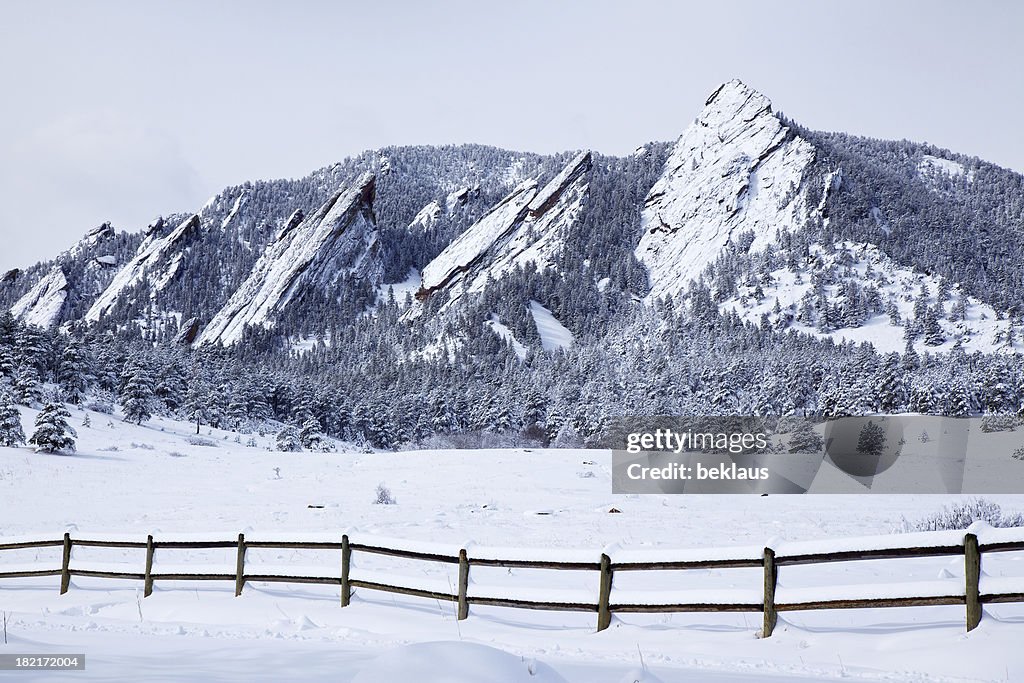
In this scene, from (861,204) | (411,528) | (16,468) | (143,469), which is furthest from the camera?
(861,204)

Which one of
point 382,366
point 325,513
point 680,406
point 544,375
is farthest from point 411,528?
point 382,366

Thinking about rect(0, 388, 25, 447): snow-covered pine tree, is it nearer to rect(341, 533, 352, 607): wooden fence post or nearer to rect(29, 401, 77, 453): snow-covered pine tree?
rect(29, 401, 77, 453): snow-covered pine tree

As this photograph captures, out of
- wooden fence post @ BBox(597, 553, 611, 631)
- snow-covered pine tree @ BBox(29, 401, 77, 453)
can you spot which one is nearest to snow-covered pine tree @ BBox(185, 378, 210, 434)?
snow-covered pine tree @ BBox(29, 401, 77, 453)

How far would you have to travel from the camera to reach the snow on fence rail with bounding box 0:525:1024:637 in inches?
316

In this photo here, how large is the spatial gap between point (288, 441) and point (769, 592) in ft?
219

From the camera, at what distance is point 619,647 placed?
9.07 m

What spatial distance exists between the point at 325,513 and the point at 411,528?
5.63 meters

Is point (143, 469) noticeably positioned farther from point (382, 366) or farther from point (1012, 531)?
point (382, 366)

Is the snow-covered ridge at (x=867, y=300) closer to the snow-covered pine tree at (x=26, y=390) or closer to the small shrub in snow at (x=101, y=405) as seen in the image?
the small shrub in snow at (x=101, y=405)

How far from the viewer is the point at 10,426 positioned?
157ft

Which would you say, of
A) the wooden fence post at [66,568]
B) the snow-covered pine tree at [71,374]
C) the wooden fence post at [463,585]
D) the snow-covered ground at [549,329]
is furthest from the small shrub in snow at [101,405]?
the snow-covered ground at [549,329]

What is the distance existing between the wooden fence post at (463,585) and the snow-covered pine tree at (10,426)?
49.2 meters

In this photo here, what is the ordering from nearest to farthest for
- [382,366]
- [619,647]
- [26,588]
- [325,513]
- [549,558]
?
[619,647], [549,558], [26,588], [325,513], [382,366]

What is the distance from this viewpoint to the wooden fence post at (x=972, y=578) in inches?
310
